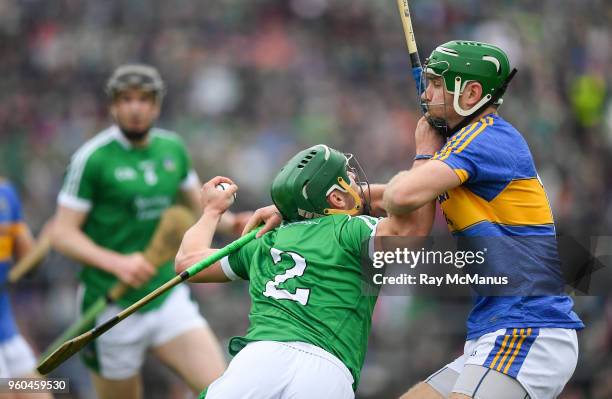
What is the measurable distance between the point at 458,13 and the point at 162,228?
9.07 metres

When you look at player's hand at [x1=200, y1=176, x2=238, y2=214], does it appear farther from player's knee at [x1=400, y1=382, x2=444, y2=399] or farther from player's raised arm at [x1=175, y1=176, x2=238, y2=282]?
player's knee at [x1=400, y1=382, x2=444, y2=399]

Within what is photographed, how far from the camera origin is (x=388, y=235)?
4.37 meters

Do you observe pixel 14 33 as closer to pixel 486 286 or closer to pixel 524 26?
pixel 524 26

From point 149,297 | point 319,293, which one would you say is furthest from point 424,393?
point 149,297

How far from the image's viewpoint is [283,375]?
426 cm

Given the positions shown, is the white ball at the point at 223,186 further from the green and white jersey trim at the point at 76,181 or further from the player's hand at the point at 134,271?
the green and white jersey trim at the point at 76,181

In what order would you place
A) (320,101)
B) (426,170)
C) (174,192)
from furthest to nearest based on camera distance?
(320,101) < (174,192) < (426,170)

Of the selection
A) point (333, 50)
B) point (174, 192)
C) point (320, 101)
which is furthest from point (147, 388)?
point (333, 50)

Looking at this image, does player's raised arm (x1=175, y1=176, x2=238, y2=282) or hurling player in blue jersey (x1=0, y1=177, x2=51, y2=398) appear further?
hurling player in blue jersey (x1=0, y1=177, x2=51, y2=398)

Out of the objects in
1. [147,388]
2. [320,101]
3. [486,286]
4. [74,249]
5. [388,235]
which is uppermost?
[388,235]

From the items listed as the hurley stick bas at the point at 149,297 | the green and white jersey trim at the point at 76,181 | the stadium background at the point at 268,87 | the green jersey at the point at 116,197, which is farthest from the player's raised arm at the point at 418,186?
the stadium background at the point at 268,87

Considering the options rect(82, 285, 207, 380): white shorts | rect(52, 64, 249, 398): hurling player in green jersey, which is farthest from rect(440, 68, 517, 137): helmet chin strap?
rect(82, 285, 207, 380): white shorts

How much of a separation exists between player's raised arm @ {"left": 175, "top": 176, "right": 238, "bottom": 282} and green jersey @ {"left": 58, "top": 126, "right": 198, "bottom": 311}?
2384 mm

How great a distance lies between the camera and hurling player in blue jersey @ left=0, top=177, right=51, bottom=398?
22.6ft
